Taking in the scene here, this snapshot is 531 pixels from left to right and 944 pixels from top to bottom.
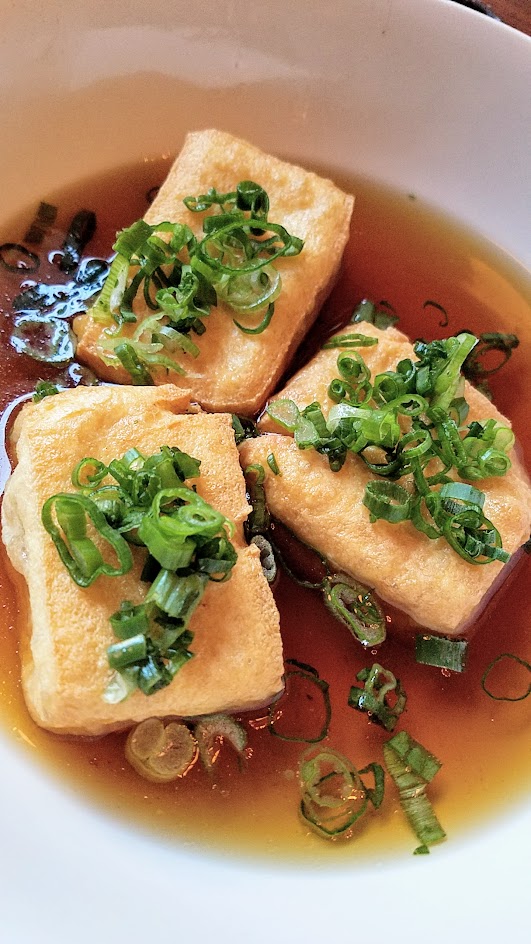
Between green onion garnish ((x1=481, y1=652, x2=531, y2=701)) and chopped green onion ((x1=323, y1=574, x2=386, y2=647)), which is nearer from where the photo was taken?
chopped green onion ((x1=323, y1=574, x2=386, y2=647))

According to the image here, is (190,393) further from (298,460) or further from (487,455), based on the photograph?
(487,455)

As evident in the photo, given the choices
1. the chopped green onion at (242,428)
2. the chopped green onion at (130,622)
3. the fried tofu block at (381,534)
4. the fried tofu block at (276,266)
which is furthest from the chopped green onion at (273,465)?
the chopped green onion at (130,622)

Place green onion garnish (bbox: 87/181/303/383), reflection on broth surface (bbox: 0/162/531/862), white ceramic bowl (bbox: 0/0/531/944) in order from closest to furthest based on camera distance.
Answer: white ceramic bowl (bbox: 0/0/531/944) < reflection on broth surface (bbox: 0/162/531/862) < green onion garnish (bbox: 87/181/303/383)

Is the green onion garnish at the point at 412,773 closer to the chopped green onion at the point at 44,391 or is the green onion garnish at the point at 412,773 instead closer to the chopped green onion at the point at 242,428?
the chopped green onion at the point at 242,428

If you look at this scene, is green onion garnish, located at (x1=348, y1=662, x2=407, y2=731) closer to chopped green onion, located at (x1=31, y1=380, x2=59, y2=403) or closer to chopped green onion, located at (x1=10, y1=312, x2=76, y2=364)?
chopped green onion, located at (x1=31, y1=380, x2=59, y2=403)

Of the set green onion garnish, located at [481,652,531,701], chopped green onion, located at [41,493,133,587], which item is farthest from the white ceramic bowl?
chopped green onion, located at [41,493,133,587]

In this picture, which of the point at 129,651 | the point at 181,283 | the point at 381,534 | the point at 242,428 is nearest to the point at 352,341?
the point at 242,428

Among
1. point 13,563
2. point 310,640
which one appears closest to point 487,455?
point 310,640
